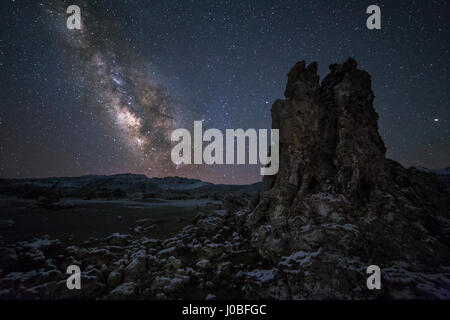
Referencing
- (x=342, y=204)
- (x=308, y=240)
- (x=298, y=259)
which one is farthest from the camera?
(x=342, y=204)

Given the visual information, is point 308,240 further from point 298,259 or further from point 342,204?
point 342,204

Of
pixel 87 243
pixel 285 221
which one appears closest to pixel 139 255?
pixel 87 243

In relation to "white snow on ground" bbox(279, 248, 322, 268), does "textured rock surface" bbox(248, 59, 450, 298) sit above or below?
above

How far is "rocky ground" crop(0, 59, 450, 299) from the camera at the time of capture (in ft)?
21.8

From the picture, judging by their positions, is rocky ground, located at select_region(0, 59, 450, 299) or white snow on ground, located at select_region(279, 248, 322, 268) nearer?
rocky ground, located at select_region(0, 59, 450, 299)

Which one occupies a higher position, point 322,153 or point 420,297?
point 322,153

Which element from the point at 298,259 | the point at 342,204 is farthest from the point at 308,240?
the point at 342,204

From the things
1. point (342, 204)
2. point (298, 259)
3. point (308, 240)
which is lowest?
point (298, 259)

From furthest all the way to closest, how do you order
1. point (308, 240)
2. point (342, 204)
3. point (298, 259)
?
point (342, 204), point (308, 240), point (298, 259)

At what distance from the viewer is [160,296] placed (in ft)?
22.2

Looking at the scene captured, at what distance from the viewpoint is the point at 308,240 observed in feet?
26.6

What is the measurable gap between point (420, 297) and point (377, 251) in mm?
1776

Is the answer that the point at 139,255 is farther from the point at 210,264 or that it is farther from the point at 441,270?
→ the point at 441,270
